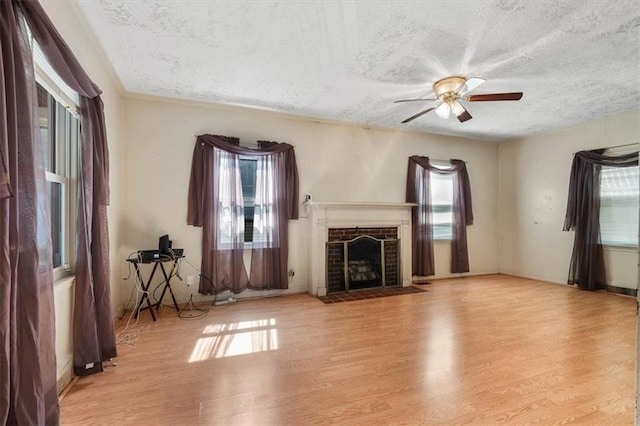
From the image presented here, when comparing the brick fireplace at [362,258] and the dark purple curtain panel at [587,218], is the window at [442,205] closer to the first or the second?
the brick fireplace at [362,258]

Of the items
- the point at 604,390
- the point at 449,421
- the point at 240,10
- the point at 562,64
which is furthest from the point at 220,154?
the point at 604,390

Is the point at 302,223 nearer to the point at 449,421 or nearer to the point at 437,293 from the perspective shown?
the point at 437,293

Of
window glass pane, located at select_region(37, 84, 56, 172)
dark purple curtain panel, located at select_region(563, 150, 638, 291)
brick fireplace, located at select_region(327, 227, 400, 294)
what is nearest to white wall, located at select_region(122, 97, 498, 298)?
brick fireplace, located at select_region(327, 227, 400, 294)

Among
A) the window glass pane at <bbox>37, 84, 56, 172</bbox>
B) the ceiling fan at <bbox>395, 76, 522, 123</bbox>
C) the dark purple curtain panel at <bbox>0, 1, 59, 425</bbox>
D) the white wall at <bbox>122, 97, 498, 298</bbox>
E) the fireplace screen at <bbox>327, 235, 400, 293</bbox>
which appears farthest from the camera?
the fireplace screen at <bbox>327, 235, 400, 293</bbox>

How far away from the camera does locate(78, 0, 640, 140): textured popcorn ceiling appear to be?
6.74 ft

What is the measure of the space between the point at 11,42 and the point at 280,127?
321 centimetres

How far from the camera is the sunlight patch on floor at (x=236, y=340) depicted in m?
2.43

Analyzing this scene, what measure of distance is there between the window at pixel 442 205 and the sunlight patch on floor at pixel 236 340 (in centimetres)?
346

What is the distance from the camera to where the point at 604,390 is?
1.89 metres

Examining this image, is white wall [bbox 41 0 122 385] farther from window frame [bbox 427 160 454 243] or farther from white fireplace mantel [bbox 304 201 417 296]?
window frame [bbox 427 160 454 243]

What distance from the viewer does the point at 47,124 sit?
194cm

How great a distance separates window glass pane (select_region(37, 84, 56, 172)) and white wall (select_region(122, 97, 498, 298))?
1.60 m

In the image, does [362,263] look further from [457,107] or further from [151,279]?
[151,279]

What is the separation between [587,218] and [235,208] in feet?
16.9
